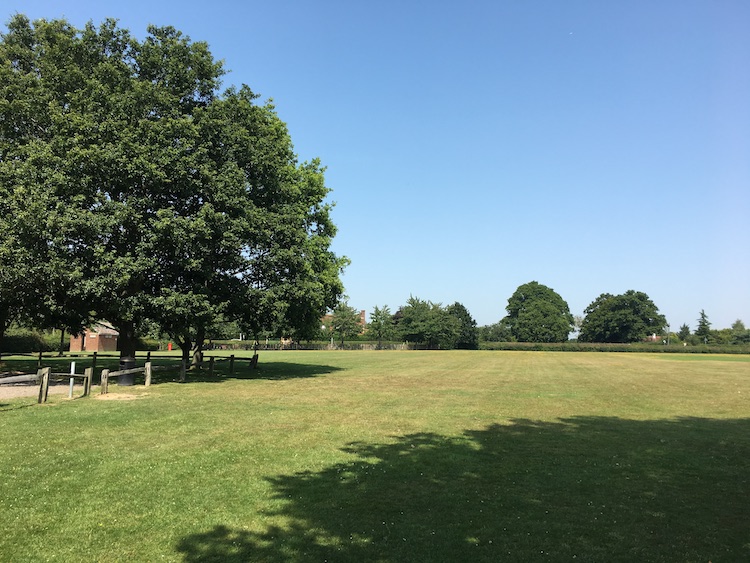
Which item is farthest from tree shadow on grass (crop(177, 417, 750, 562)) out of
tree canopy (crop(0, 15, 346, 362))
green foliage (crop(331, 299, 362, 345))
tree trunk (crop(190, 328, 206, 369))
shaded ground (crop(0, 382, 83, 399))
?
green foliage (crop(331, 299, 362, 345))

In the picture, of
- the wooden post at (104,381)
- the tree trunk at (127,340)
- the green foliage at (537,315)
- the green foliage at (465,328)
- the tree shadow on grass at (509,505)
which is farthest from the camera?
the green foliage at (537,315)

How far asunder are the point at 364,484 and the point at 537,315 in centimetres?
13687

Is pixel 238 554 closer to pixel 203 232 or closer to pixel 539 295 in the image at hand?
pixel 203 232

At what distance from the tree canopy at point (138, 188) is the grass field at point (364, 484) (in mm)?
6025

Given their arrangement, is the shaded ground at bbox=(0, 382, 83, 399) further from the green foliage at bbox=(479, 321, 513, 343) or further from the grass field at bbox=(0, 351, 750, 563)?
the green foliage at bbox=(479, 321, 513, 343)

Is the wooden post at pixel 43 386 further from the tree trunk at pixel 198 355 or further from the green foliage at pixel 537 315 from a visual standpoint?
the green foliage at pixel 537 315

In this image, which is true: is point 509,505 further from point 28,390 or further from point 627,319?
point 627,319

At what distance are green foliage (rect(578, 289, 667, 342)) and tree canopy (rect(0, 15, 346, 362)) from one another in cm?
12033

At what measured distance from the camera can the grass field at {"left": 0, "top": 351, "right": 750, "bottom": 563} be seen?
17.2 feet

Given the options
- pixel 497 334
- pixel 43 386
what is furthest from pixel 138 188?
pixel 497 334

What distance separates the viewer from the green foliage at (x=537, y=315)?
13362cm

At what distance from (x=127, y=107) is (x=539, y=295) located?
5436 inches

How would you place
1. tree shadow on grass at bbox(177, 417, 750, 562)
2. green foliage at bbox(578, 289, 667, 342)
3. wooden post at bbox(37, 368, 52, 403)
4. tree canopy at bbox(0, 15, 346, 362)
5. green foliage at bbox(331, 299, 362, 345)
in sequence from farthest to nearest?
green foliage at bbox(578, 289, 667, 342), green foliage at bbox(331, 299, 362, 345), tree canopy at bbox(0, 15, 346, 362), wooden post at bbox(37, 368, 52, 403), tree shadow on grass at bbox(177, 417, 750, 562)

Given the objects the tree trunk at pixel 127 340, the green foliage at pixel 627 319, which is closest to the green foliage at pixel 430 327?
the green foliage at pixel 627 319
